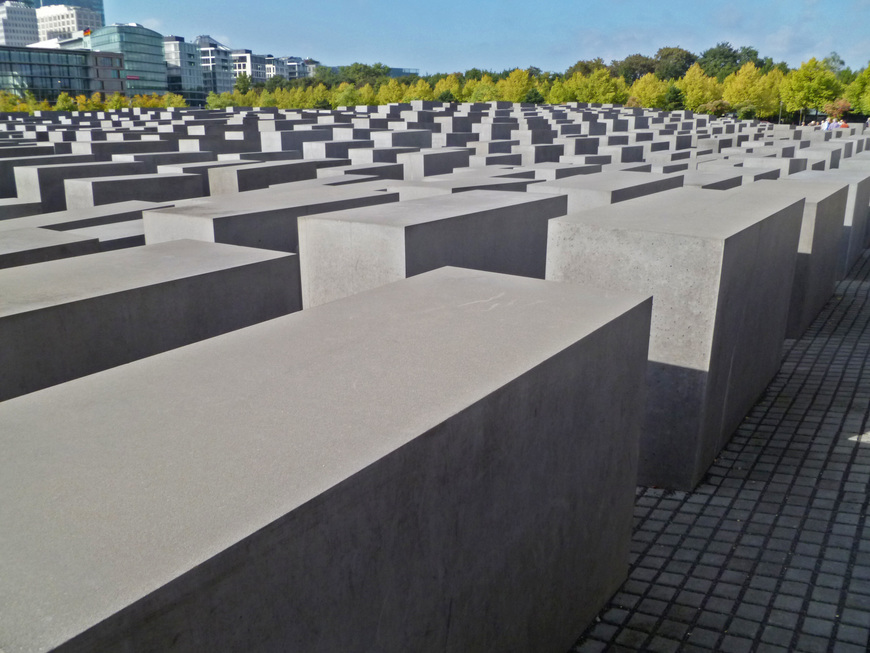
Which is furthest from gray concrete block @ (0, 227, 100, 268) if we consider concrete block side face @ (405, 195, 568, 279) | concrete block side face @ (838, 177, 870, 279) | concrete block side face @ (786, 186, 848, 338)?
concrete block side face @ (838, 177, 870, 279)

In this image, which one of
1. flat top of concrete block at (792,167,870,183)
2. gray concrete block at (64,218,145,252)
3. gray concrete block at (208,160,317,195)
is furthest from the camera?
flat top of concrete block at (792,167,870,183)

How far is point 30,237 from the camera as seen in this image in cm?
714

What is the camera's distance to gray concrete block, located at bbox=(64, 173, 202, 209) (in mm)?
10922

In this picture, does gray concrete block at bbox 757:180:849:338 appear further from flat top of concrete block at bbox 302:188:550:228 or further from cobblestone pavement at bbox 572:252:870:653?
flat top of concrete block at bbox 302:188:550:228

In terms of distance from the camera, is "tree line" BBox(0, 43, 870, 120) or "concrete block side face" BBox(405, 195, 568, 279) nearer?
"concrete block side face" BBox(405, 195, 568, 279)

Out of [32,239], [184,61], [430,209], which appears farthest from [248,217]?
[184,61]

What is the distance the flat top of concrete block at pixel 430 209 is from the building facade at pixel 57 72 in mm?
83596

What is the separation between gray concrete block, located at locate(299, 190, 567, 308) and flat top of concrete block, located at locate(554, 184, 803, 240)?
963mm

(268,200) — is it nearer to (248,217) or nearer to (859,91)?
(248,217)

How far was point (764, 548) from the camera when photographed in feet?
16.1

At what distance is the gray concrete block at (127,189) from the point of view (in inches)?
430

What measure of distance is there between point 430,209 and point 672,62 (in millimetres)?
101705

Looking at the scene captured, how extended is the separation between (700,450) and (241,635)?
437cm

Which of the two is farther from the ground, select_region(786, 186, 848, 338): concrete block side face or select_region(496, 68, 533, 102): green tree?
select_region(496, 68, 533, 102): green tree
